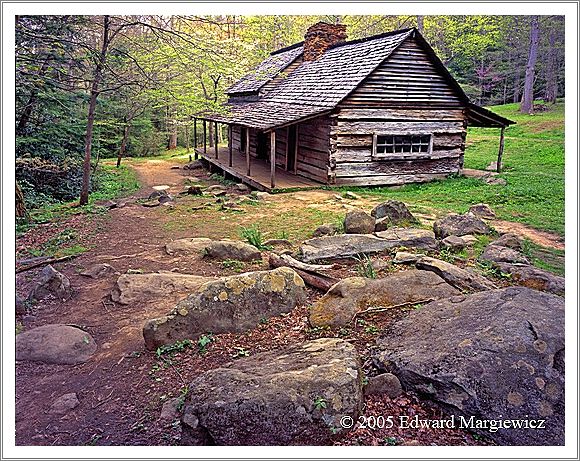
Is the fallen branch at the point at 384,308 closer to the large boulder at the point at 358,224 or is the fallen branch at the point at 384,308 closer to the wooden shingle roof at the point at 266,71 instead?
the large boulder at the point at 358,224

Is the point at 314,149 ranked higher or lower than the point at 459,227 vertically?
higher

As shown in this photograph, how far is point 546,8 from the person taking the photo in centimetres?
394

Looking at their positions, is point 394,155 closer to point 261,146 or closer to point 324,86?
point 324,86

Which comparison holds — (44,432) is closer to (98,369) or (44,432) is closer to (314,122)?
(98,369)

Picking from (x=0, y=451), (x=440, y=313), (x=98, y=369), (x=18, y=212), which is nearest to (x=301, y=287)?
(x=440, y=313)

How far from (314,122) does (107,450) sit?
1213 cm

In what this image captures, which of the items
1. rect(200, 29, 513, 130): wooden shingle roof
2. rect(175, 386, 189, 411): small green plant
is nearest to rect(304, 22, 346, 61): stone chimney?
rect(200, 29, 513, 130): wooden shingle roof

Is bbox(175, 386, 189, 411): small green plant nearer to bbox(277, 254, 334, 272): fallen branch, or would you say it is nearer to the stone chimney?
bbox(277, 254, 334, 272): fallen branch

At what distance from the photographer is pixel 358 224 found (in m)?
6.89

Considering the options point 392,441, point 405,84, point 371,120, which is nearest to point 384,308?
point 392,441

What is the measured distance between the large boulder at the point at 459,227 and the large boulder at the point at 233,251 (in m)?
2.87

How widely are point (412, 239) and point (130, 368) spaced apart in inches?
160

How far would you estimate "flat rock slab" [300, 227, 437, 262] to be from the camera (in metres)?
5.83

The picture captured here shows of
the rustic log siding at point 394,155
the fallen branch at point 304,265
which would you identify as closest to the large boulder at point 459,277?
the fallen branch at point 304,265
